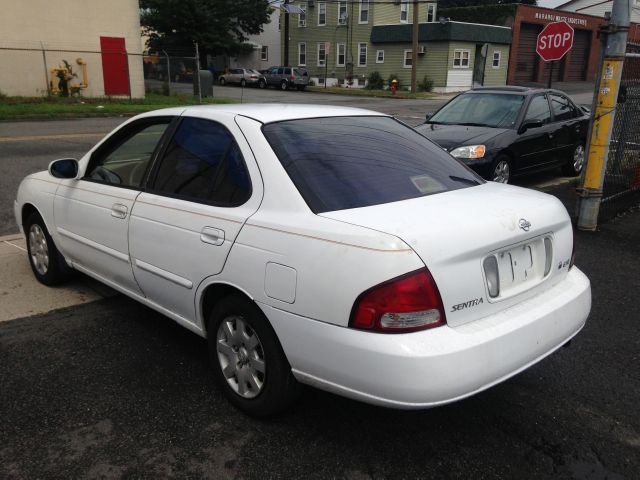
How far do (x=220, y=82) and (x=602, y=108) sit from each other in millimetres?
43262

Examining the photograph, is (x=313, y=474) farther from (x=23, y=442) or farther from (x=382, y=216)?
(x=23, y=442)

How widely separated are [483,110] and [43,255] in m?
6.86

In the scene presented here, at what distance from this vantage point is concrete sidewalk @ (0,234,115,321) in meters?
4.54

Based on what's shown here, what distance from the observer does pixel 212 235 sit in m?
3.11

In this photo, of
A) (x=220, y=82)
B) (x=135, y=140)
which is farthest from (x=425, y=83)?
(x=135, y=140)

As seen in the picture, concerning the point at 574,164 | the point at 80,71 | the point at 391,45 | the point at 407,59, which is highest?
the point at 391,45

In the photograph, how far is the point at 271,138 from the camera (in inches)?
125

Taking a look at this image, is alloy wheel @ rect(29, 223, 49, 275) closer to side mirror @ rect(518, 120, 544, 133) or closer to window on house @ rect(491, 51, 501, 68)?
side mirror @ rect(518, 120, 544, 133)

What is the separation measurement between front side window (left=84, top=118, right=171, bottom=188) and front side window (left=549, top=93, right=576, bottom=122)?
24.9 ft

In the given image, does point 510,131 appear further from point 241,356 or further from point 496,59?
point 496,59

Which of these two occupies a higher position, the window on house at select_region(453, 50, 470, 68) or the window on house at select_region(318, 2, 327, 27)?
the window on house at select_region(318, 2, 327, 27)

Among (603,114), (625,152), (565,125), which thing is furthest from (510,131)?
(603,114)

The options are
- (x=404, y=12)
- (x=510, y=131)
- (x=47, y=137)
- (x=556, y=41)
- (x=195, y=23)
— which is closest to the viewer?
(x=510, y=131)

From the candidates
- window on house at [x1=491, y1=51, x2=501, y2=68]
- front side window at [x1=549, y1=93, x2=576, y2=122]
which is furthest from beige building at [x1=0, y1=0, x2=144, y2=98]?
window on house at [x1=491, y1=51, x2=501, y2=68]
